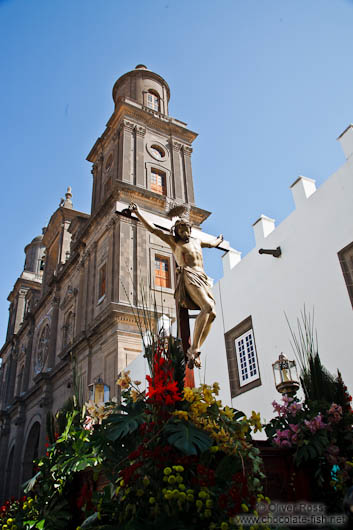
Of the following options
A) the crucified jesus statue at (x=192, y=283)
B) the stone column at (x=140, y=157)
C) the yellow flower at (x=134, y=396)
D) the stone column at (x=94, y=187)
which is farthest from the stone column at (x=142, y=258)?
the yellow flower at (x=134, y=396)

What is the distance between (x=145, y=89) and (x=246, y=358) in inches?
901

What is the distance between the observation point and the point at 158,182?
25.8 m

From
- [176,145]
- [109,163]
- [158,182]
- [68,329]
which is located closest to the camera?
[158,182]

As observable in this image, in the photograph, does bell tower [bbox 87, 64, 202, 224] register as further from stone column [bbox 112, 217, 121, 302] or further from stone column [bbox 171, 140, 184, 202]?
stone column [bbox 112, 217, 121, 302]

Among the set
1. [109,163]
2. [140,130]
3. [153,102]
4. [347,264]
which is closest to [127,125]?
[140,130]

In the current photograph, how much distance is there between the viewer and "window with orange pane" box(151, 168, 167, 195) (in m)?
25.4

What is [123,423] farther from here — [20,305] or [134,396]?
[20,305]

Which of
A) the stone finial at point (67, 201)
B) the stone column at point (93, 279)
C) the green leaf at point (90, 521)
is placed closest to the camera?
the green leaf at point (90, 521)

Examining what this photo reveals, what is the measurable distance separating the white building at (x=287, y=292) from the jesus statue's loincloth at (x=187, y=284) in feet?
12.5

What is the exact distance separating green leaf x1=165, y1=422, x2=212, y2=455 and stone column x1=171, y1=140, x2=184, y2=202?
22.4 metres

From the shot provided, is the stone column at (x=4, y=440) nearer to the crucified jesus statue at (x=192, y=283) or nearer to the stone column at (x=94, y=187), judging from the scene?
the stone column at (x=94, y=187)

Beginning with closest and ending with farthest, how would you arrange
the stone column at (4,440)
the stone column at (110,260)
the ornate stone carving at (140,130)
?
the stone column at (110,260) → the ornate stone carving at (140,130) → the stone column at (4,440)

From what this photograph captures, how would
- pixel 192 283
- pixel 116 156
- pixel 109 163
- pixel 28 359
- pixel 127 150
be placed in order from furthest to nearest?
1. pixel 28 359
2. pixel 109 163
3. pixel 116 156
4. pixel 127 150
5. pixel 192 283

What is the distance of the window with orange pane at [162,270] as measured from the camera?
72.5ft
